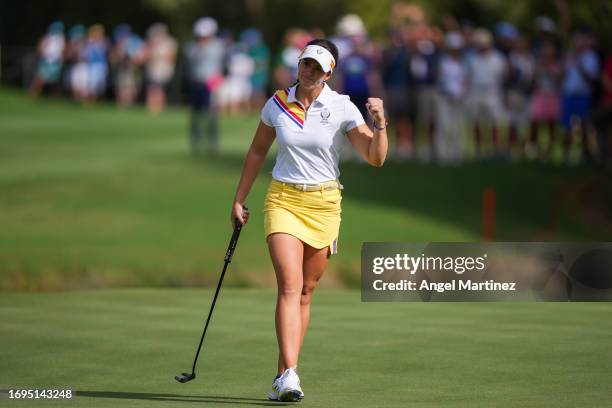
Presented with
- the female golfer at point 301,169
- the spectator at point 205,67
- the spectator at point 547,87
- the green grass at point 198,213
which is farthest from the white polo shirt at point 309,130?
the spectator at point 205,67

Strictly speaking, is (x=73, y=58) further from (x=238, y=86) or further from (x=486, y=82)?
(x=486, y=82)

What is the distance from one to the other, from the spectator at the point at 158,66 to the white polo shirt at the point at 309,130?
27.7 m

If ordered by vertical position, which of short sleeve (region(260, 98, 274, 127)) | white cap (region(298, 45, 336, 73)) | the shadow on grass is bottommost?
the shadow on grass

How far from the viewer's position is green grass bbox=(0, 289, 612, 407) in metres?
8.41

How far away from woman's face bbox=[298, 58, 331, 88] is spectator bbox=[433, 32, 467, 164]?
14.4 meters

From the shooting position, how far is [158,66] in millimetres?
35812

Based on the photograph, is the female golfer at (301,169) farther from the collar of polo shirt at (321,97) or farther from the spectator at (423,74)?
the spectator at (423,74)

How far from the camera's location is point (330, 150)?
8180mm

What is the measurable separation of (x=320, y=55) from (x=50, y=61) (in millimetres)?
31197

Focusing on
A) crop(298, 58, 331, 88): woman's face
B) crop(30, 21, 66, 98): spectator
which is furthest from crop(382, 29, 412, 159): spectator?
crop(30, 21, 66, 98): spectator

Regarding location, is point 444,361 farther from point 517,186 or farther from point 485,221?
point 517,186

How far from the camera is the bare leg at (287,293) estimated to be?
8.09 metres

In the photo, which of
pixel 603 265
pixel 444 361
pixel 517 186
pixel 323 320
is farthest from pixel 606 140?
pixel 444 361

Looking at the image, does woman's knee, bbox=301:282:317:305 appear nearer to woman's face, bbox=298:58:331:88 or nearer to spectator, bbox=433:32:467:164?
woman's face, bbox=298:58:331:88
